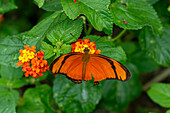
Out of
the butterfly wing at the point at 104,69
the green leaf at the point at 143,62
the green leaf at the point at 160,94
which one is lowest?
the green leaf at the point at 160,94

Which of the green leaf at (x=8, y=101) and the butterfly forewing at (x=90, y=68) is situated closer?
the butterfly forewing at (x=90, y=68)

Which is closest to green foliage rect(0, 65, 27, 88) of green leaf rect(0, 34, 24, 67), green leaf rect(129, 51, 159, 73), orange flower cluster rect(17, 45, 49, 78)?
green leaf rect(0, 34, 24, 67)

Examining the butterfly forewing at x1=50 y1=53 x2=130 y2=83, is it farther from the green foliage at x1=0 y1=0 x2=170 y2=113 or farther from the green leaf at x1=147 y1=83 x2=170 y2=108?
the green leaf at x1=147 y1=83 x2=170 y2=108

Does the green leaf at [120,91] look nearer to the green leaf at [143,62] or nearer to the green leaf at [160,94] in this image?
the green leaf at [143,62]

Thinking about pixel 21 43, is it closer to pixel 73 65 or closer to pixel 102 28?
pixel 73 65

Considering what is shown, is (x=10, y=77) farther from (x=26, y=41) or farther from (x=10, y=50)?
(x=26, y=41)

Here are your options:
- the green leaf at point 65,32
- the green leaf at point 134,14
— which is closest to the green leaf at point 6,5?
the green leaf at point 65,32

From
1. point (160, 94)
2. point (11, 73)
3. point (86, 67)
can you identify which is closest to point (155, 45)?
point (160, 94)
